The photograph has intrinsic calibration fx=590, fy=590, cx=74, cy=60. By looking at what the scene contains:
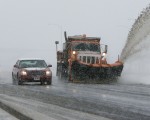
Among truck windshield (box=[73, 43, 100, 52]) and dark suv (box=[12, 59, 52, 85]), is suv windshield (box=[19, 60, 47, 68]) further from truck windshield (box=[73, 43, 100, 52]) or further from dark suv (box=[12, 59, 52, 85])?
truck windshield (box=[73, 43, 100, 52])

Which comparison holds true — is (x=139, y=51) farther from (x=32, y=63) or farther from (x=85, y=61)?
(x=32, y=63)

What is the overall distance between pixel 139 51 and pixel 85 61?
25.5ft

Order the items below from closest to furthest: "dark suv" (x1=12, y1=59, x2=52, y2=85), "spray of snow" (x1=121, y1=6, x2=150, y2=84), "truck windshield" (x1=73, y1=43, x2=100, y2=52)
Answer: "dark suv" (x1=12, y1=59, x2=52, y2=85) → "truck windshield" (x1=73, y1=43, x2=100, y2=52) → "spray of snow" (x1=121, y1=6, x2=150, y2=84)

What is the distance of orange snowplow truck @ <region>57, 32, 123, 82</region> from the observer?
111ft

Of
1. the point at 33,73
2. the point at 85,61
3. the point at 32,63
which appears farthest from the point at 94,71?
the point at 33,73

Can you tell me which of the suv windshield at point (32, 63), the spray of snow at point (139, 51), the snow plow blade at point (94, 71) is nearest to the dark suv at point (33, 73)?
the suv windshield at point (32, 63)

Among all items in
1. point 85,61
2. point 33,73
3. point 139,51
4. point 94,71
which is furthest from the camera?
point 139,51

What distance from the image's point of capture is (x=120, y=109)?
15.7 metres

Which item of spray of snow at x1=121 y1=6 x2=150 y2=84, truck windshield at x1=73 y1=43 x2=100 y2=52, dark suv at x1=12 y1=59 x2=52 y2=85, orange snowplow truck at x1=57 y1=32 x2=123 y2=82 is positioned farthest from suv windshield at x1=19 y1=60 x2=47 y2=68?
spray of snow at x1=121 y1=6 x2=150 y2=84

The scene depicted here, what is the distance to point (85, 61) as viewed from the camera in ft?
119

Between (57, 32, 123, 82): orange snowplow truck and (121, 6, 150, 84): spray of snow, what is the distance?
15.9 feet

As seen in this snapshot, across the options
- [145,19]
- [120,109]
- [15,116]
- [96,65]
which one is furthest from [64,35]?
[15,116]

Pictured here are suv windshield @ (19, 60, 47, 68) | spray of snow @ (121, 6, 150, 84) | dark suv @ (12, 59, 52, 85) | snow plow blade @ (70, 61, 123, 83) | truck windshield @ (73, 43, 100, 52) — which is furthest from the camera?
spray of snow @ (121, 6, 150, 84)

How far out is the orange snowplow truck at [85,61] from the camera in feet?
111
